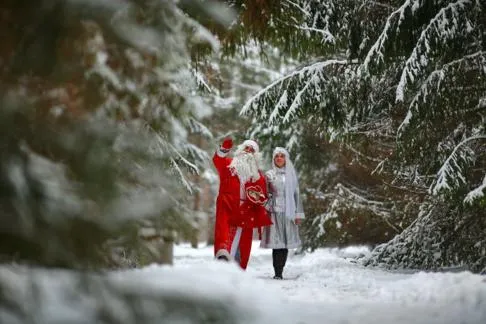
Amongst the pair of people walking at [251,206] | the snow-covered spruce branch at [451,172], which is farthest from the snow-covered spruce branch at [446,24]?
the pair of people walking at [251,206]

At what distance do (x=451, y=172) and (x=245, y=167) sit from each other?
320cm

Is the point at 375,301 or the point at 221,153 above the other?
the point at 221,153

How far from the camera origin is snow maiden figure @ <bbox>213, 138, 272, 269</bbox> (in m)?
9.19

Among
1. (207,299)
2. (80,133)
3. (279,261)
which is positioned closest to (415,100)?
(279,261)

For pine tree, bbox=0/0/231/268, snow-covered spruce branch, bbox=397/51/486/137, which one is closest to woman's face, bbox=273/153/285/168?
snow-covered spruce branch, bbox=397/51/486/137

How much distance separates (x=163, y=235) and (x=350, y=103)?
600 centimetres

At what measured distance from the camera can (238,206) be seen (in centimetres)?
926

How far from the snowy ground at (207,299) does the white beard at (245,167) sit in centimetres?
273

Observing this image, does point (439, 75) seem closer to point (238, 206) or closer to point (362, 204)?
point (238, 206)

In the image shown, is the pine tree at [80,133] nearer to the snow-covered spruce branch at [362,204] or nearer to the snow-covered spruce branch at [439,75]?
the snow-covered spruce branch at [439,75]

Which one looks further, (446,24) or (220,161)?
(220,161)

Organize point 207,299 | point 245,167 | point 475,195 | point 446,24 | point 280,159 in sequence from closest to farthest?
1. point 207,299
2. point 475,195
3. point 446,24
4. point 245,167
5. point 280,159

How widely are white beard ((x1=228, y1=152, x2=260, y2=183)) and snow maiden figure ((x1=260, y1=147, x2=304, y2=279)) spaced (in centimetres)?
39

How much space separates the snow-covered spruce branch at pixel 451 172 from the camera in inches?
288
